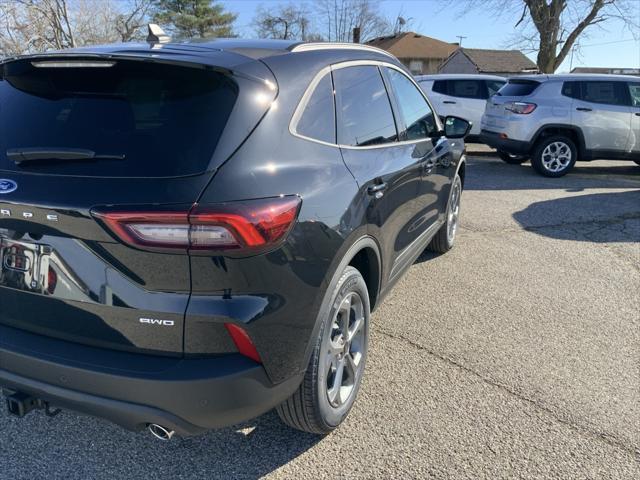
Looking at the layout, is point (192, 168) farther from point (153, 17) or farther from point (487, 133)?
point (153, 17)

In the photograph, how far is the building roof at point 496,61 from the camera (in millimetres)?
51125

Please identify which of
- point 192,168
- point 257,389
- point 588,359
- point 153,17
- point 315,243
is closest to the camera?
point 192,168

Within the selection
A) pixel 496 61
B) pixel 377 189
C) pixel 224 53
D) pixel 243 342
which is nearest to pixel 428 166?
pixel 377 189

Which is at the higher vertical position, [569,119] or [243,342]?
A: [569,119]

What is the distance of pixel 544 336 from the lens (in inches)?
147

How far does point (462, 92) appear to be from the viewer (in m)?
12.6

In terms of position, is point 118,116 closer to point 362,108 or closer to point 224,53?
point 224,53

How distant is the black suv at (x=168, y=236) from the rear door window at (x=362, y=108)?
32cm

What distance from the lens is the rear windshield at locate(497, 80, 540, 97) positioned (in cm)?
992

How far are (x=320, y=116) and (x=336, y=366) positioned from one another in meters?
1.26

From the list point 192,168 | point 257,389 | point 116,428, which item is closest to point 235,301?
point 257,389

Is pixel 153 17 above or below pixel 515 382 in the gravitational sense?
above

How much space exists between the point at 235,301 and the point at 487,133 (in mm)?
9846

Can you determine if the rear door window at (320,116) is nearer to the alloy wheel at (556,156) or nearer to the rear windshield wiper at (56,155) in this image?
the rear windshield wiper at (56,155)
